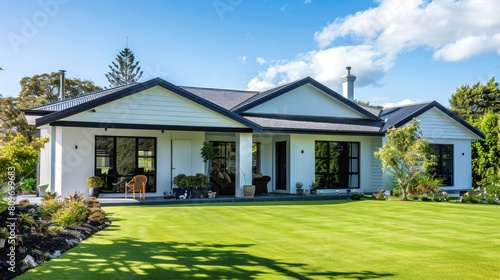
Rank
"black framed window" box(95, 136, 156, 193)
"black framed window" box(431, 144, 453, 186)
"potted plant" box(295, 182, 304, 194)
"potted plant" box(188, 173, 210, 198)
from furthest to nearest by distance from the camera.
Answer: "black framed window" box(431, 144, 453, 186) < "potted plant" box(295, 182, 304, 194) < "black framed window" box(95, 136, 156, 193) < "potted plant" box(188, 173, 210, 198)

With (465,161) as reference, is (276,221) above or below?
below

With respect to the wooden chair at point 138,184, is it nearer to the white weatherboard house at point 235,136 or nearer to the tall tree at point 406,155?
the white weatherboard house at point 235,136

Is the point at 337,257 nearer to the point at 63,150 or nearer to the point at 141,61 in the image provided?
Answer: the point at 63,150

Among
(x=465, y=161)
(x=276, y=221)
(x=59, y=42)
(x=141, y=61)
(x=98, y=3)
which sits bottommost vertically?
(x=276, y=221)

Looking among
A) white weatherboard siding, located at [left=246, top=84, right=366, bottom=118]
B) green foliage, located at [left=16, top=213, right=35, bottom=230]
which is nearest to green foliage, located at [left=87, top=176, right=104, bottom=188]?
white weatherboard siding, located at [left=246, top=84, right=366, bottom=118]

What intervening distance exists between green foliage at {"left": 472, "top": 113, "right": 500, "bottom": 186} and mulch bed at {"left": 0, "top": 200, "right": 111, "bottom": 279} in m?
22.0

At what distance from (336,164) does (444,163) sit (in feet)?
20.7

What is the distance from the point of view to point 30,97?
36.1 metres

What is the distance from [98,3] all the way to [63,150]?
5.70m

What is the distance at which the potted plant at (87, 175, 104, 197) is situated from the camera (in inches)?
635

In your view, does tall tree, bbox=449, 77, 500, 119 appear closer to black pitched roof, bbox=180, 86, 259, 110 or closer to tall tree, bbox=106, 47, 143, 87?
black pitched roof, bbox=180, 86, 259, 110

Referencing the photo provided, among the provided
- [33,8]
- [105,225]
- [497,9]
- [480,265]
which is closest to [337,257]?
[480,265]

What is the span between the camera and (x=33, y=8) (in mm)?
13539

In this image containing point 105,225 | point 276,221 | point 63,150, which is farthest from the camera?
point 63,150
